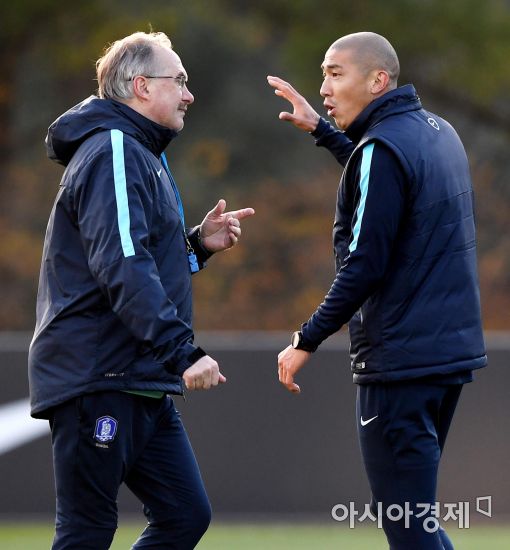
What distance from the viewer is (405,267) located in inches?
163

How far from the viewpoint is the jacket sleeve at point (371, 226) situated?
4094mm

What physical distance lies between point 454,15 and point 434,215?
11.9m

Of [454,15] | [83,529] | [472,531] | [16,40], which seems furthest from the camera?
[16,40]

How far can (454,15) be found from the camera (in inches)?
610

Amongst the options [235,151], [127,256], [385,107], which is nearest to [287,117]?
[385,107]

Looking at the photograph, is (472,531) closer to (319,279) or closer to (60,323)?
(60,323)

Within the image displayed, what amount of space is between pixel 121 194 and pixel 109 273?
267 mm

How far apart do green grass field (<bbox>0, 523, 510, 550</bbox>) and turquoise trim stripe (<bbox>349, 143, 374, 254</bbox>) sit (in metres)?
3.30

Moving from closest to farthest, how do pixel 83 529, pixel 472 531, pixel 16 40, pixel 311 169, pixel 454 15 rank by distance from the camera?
pixel 83 529
pixel 472 531
pixel 454 15
pixel 16 40
pixel 311 169

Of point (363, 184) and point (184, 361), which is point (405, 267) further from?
point (184, 361)

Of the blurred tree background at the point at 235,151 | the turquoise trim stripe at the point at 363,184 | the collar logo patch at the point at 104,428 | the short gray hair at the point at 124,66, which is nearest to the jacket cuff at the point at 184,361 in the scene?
the collar logo patch at the point at 104,428

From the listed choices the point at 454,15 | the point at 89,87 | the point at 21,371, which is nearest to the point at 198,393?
the point at 21,371

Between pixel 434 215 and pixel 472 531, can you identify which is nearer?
pixel 434 215

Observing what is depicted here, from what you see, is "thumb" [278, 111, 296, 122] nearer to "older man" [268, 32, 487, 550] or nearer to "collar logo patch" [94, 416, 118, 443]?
"older man" [268, 32, 487, 550]
